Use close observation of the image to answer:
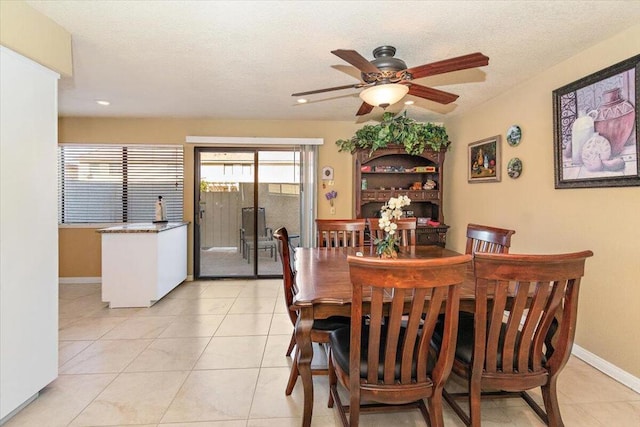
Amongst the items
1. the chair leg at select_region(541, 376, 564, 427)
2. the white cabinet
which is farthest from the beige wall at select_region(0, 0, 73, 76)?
the chair leg at select_region(541, 376, 564, 427)

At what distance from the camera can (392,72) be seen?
6.85 ft

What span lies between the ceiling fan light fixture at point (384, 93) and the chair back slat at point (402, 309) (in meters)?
1.26

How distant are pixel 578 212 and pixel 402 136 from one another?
2.08 m

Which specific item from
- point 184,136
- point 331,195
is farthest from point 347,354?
point 184,136

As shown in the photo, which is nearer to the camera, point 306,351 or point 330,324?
point 306,351

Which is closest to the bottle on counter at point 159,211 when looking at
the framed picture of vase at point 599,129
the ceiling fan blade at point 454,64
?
the ceiling fan blade at point 454,64

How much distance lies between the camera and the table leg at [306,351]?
60.6 inches

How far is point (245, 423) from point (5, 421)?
4.46 ft

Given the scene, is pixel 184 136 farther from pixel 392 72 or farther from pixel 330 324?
pixel 330 324

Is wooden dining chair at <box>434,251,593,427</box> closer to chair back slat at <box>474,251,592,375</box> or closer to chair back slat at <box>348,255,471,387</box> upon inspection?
chair back slat at <box>474,251,592,375</box>

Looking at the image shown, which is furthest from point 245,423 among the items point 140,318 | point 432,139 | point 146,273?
point 432,139

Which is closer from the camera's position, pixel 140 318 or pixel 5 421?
pixel 5 421

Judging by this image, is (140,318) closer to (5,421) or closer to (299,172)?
(5,421)

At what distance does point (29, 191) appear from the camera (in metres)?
1.88
